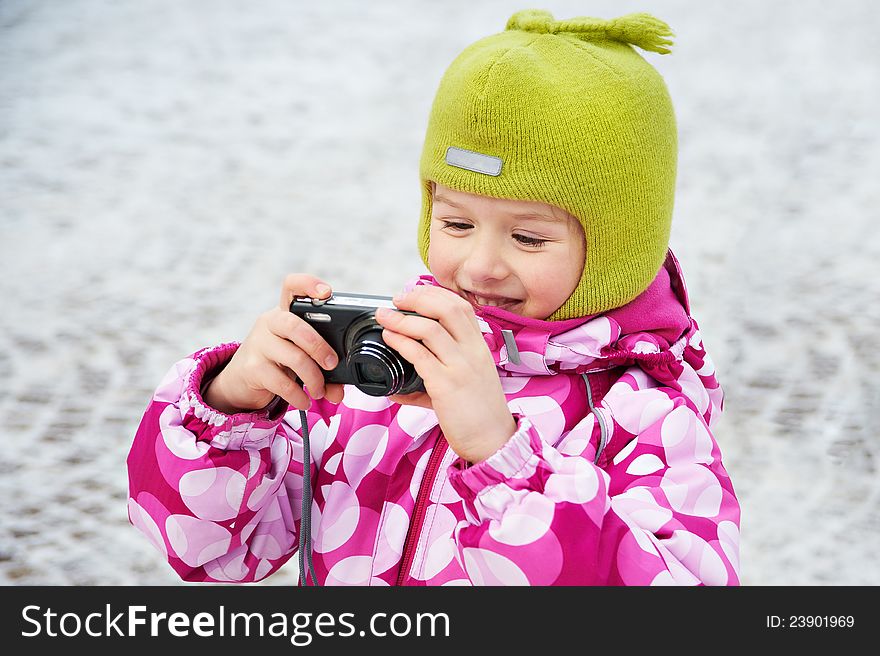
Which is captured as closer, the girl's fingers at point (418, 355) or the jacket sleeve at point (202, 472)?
the girl's fingers at point (418, 355)

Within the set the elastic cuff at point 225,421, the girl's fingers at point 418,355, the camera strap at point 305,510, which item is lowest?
the camera strap at point 305,510

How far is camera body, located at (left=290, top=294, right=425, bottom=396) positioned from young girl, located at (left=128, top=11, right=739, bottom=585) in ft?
0.05

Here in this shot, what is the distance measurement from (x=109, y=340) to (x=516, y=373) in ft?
6.58

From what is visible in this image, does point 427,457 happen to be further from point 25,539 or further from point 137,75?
point 137,75

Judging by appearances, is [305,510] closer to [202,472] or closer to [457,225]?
[202,472]

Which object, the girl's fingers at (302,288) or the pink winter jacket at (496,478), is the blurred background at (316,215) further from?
the girl's fingers at (302,288)

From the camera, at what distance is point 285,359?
3.29 ft

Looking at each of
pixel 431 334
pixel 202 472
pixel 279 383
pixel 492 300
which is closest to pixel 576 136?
pixel 492 300

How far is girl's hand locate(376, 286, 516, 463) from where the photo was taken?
3.02ft

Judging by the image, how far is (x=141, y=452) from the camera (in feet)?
3.54

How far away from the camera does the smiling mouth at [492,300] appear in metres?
1.12

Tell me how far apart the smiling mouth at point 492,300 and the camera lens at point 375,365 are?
17 centimetres

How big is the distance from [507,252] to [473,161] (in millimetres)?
106

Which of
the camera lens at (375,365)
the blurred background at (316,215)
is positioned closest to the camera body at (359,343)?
the camera lens at (375,365)
